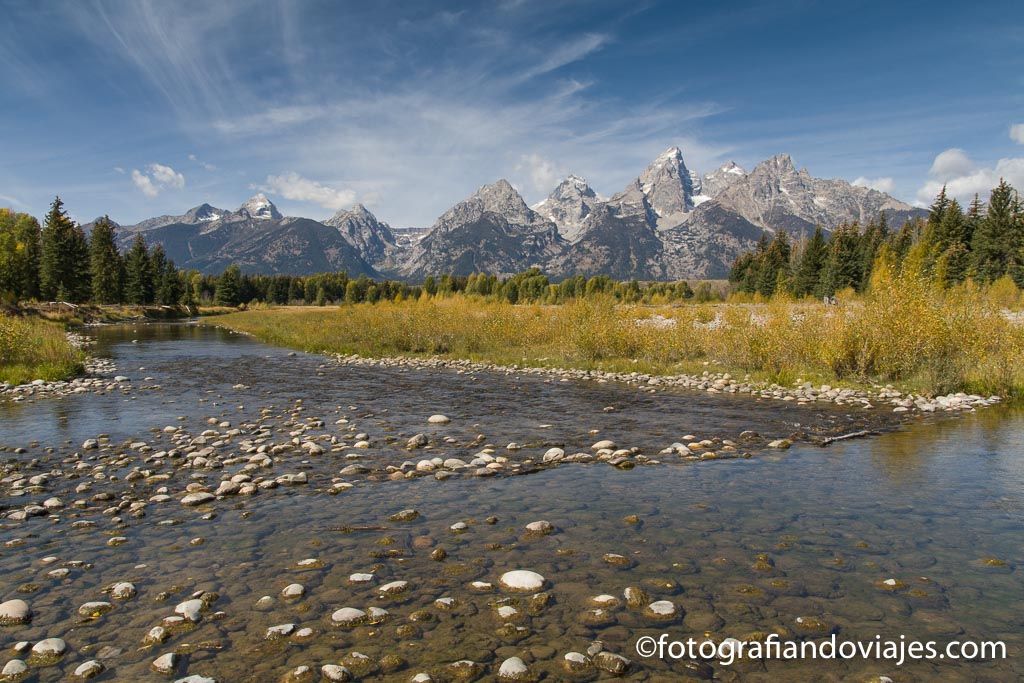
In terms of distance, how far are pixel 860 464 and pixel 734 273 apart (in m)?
127

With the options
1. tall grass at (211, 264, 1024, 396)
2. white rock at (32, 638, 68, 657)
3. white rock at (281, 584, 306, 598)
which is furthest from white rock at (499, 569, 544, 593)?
tall grass at (211, 264, 1024, 396)

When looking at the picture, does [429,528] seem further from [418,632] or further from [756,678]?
[756,678]

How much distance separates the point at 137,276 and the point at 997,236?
12946 centimetres

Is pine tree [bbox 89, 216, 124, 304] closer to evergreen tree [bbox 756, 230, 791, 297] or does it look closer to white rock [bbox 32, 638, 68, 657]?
white rock [bbox 32, 638, 68, 657]

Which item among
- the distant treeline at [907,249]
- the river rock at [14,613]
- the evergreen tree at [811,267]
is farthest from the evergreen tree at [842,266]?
the river rock at [14,613]

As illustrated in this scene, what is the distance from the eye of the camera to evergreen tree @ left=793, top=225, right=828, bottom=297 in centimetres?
9544

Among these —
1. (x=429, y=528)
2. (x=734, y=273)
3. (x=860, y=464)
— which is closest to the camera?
(x=429, y=528)

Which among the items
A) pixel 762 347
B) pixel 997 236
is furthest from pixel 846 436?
pixel 997 236

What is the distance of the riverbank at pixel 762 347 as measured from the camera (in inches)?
721

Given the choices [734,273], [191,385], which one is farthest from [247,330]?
[734,273]

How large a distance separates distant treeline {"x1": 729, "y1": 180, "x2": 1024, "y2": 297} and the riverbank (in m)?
26.4

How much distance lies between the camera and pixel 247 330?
62.8 meters

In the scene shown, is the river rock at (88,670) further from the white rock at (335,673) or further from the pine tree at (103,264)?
the pine tree at (103,264)

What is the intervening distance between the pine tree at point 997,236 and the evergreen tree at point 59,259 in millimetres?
121046
